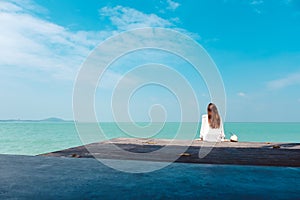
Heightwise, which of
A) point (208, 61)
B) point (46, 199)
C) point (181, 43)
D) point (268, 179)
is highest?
point (181, 43)

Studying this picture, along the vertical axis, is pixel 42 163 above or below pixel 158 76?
below

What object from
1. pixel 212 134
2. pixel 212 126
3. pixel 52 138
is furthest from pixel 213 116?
pixel 52 138

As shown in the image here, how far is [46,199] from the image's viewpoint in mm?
1598

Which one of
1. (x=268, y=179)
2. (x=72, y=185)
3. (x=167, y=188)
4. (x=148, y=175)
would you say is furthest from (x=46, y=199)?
(x=268, y=179)

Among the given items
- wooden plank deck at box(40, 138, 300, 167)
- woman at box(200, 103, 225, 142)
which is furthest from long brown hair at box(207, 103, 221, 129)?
wooden plank deck at box(40, 138, 300, 167)

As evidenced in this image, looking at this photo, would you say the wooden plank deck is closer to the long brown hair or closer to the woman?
the woman

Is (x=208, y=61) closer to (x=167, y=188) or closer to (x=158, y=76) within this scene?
(x=158, y=76)

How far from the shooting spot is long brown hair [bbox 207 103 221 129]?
28.0ft

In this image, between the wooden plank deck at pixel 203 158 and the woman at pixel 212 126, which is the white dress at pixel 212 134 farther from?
the wooden plank deck at pixel 203 158

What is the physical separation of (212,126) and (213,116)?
1.29 ft

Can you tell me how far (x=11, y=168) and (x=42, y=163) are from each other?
37cm

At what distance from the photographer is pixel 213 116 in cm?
868

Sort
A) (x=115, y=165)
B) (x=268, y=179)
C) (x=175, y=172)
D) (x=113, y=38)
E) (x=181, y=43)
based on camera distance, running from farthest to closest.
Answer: (x=181, y=43)
(x=113, y=38)
(x=115, y=165)
(x=175, y=172)
(x=268, y=179)

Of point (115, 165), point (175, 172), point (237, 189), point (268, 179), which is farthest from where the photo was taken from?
point (115, 165)
